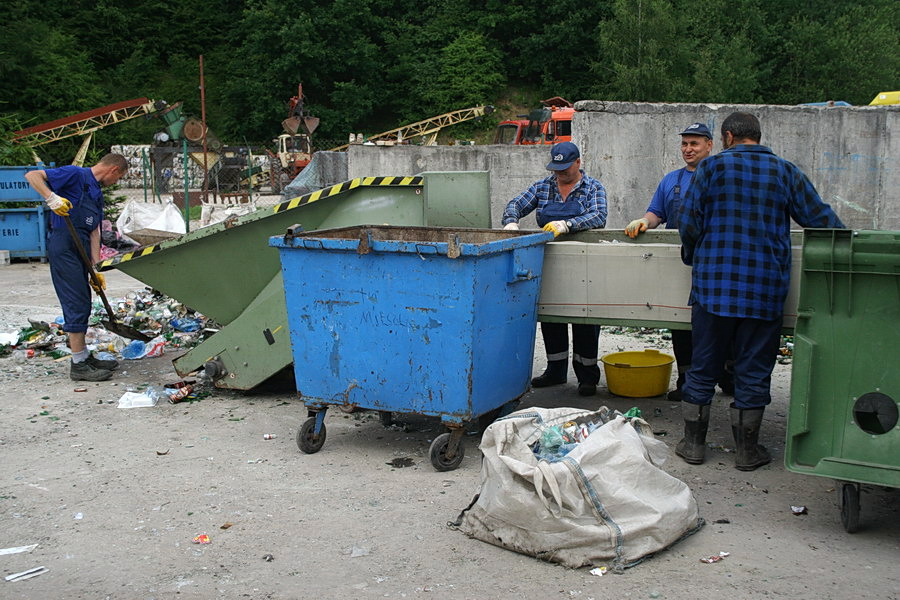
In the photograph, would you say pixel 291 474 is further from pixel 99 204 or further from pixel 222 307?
pixel 99 204

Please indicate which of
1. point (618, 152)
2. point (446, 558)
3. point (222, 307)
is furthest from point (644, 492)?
point (618, 152)

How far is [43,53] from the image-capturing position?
31.8 metres

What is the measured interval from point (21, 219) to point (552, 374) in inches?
368

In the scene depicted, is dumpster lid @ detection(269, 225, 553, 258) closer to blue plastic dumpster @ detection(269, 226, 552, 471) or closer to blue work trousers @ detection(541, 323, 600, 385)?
blue plastic dumpster @ detection(269, 226, 552, 471)

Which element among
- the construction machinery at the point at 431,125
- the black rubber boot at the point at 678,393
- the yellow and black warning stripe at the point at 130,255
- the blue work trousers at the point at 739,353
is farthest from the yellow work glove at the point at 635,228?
the construction machinery at the point at 431,125

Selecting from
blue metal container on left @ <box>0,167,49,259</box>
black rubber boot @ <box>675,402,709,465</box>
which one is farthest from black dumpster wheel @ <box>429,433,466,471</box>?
blue metal container on left @ <box>0,167,49,259</box>

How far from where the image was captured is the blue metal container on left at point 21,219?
12102mm

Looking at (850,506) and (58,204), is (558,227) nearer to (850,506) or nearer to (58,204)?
(850,506)

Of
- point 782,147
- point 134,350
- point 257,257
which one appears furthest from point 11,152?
point 782,147

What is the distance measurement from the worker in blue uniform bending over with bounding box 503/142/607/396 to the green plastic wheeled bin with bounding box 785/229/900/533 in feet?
6.31

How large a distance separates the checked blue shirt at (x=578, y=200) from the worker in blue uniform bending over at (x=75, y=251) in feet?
9.90

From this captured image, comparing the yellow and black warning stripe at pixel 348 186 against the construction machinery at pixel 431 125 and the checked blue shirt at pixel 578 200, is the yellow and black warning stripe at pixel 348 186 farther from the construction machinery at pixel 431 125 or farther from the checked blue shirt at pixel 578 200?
the construction machinery at pixel 431 125

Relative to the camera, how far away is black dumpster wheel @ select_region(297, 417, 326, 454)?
4.75 metres

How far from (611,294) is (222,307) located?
9.43 feet
